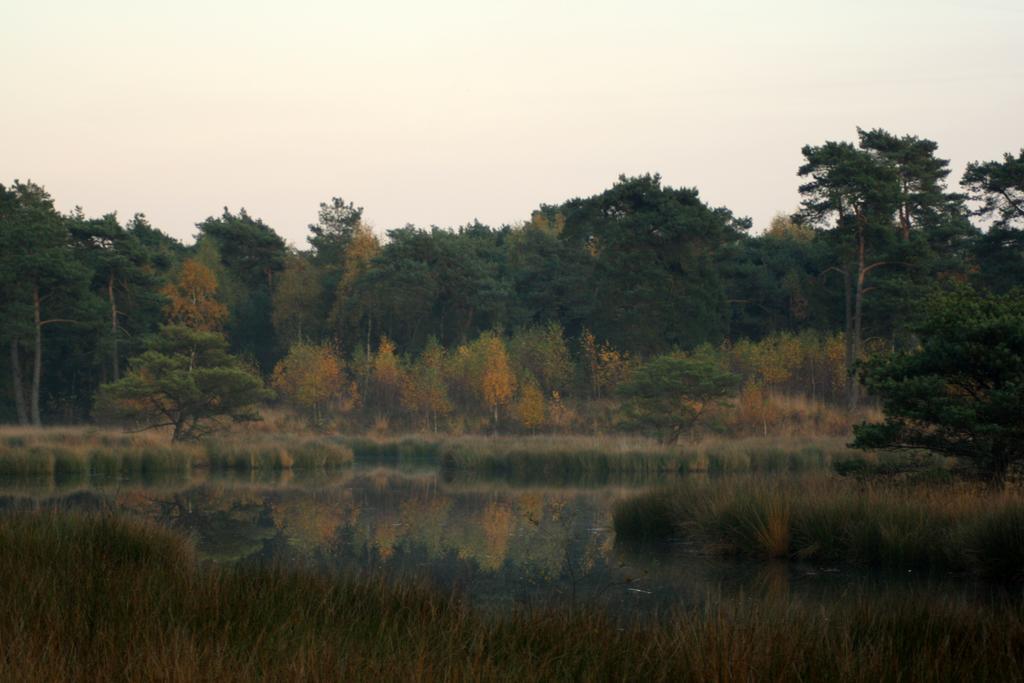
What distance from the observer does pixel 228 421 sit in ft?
150

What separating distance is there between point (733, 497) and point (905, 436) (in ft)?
9.05

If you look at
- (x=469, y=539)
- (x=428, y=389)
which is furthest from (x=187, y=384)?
(x=469, y=539)

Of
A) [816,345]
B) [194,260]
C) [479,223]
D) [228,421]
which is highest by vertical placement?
[479,223]

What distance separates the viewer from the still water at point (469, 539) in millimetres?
10633

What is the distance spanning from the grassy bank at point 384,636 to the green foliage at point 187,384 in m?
26.5

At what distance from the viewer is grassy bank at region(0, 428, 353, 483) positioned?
95.2 feet

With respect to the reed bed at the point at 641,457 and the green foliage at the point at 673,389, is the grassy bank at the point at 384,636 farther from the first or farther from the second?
the green foliage at the point at 673,389

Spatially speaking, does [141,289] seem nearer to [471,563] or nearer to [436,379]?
[436,379]

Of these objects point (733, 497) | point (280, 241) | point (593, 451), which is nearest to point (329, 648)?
point (733, 497)

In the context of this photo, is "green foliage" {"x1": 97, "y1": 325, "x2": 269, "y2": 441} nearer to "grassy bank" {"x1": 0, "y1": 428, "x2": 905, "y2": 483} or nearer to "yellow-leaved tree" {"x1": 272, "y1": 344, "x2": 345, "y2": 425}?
"grassy bank" {"x1": 0, "y1": 428, "x2": 905, "y2": 483}

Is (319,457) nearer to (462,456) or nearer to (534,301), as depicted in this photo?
(462,456)

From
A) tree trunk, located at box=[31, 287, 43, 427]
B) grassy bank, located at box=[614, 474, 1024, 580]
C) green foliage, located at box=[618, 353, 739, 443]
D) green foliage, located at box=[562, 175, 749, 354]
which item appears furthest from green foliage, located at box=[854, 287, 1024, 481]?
tree trunk, located at box=[31, 287, 43, 427]

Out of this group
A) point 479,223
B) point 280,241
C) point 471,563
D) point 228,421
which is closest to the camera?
point 471,563

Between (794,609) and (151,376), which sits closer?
(794,609)
